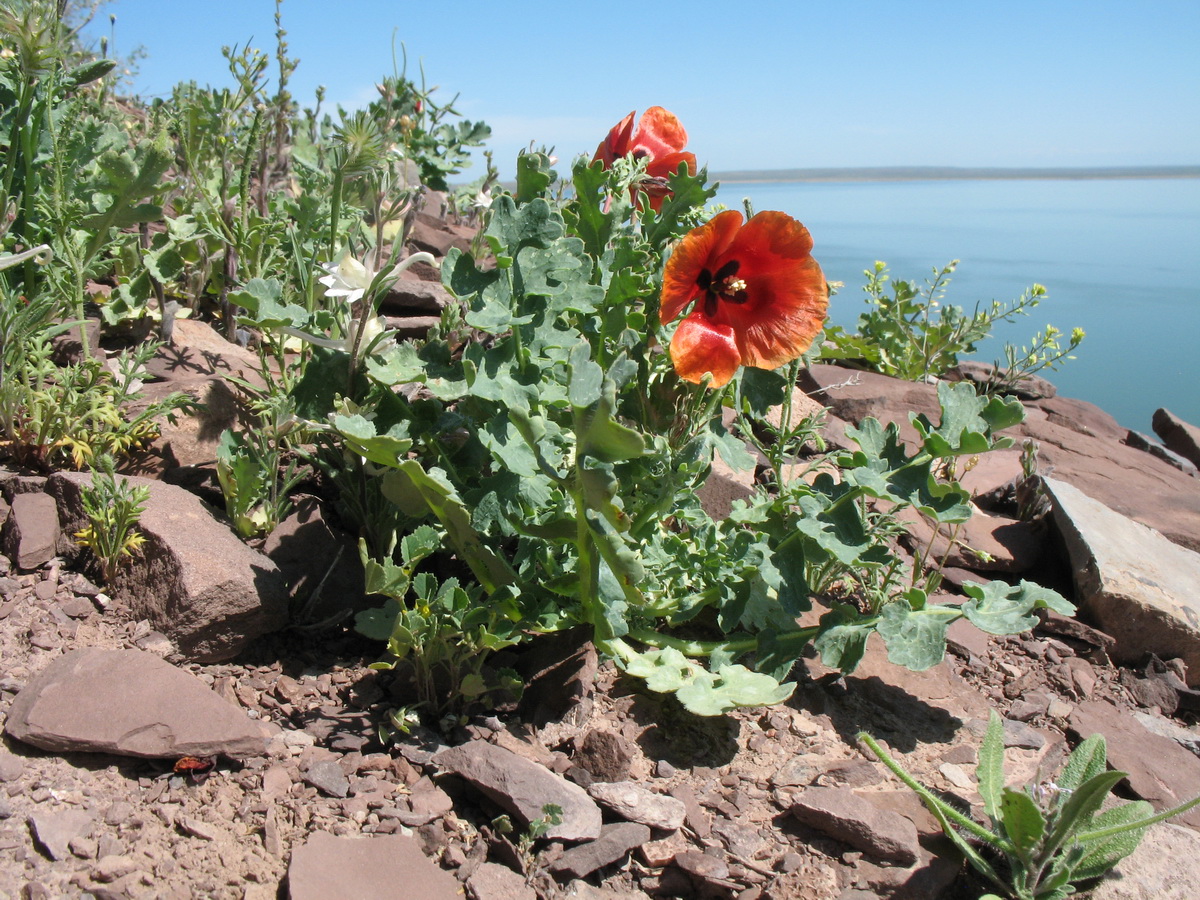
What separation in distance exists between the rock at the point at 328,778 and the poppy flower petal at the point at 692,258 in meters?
1.09

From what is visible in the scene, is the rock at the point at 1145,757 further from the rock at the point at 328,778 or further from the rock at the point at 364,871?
the rock at the point at 328,778

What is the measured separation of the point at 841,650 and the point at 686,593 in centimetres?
35

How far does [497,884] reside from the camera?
1.46 m

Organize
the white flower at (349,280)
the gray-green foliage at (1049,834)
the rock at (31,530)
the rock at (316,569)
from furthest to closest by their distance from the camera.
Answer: the rock at (316,569) < the rock at (31,530) < the white flower at (349,280) < the gray-green foliage at (1049,834)

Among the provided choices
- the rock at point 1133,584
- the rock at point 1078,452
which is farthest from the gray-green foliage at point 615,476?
the rock at point 1078,452

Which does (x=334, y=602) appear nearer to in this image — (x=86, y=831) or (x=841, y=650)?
(x=86, y=831)

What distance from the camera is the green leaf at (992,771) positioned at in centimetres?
159

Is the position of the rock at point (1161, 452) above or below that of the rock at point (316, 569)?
below

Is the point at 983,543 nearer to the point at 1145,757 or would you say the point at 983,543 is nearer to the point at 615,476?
the point at 1145,757

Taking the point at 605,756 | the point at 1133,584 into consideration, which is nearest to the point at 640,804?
the point at 605,756

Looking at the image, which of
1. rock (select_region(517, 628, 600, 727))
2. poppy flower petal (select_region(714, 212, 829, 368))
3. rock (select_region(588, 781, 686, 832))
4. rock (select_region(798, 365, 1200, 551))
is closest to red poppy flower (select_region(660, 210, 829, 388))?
poppy flower petal (select_region(714, 212, 829, 368))

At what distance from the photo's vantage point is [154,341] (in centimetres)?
253

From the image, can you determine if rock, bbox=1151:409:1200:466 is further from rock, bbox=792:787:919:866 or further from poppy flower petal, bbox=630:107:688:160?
rock, bbox=792:787:919:866

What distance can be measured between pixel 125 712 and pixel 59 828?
0.22 meters
